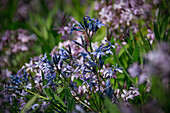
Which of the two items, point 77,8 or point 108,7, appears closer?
point 108,7

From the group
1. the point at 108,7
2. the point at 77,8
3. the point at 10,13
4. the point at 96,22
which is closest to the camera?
the point at 96,22

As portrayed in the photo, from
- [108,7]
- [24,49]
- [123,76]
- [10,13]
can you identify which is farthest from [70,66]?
[10,13]

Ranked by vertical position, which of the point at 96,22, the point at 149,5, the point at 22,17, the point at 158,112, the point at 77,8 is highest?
the point at 22,17

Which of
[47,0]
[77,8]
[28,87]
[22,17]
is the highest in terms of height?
[47,0]

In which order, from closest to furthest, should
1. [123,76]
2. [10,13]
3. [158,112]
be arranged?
[158,112] → [123,76] → [10,13]

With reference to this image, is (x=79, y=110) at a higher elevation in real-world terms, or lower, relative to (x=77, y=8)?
lower

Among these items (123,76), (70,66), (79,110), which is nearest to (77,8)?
(123,76)

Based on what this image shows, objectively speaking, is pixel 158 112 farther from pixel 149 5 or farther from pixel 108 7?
pixel 149 5

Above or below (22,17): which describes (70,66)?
below

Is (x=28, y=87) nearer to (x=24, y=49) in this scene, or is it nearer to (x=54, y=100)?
(x=54, y=100)
